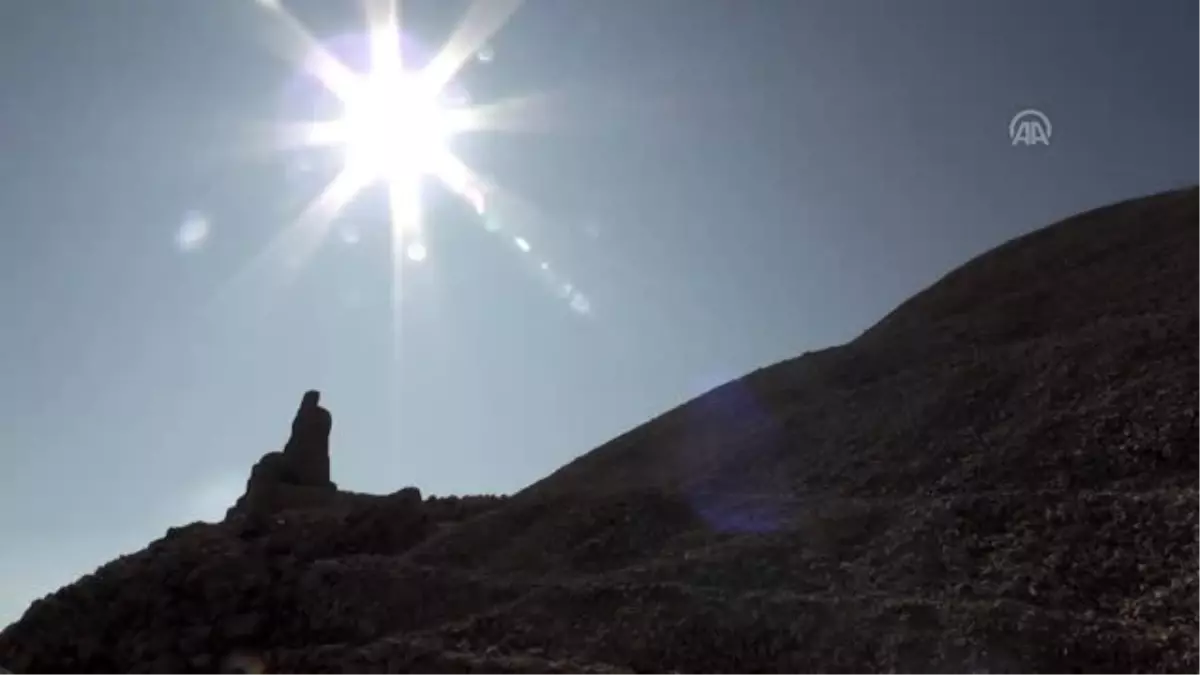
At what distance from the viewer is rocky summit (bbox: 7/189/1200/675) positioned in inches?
700

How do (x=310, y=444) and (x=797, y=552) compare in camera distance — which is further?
(x=310, y=444)

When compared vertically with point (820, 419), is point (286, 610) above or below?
below

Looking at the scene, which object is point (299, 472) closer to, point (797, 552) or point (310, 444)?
point (310, 444)

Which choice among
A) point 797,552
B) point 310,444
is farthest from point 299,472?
point 797,552

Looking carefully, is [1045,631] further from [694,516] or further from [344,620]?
[344,620]

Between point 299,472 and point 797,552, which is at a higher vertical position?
point 299,472

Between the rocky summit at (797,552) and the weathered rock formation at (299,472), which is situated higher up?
the weathered rock formation at (299,472)

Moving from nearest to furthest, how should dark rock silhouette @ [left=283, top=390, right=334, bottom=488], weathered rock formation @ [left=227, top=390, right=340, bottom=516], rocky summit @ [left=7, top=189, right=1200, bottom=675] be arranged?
rocky summit @ [left=7, top=189, right=1200, bottom=675] → weathered rock formation @ [left=227, top=390, right=340, bottom=516] → dark rock silhouette @ [left=283, top=390, right=334, bottom=488]

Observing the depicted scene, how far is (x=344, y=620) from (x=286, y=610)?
6.30ft

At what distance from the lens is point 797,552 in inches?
870

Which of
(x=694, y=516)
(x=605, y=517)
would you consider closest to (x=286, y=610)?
(x=605, y=517)

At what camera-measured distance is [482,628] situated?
825 inches

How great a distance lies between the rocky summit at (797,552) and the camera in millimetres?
17781

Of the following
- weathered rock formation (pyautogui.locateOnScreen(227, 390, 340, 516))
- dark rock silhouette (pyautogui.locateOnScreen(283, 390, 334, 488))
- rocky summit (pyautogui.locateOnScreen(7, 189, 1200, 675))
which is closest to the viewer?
rocky summit (pyautogui.locateOnScreen(7, 189, 1200, 675))
